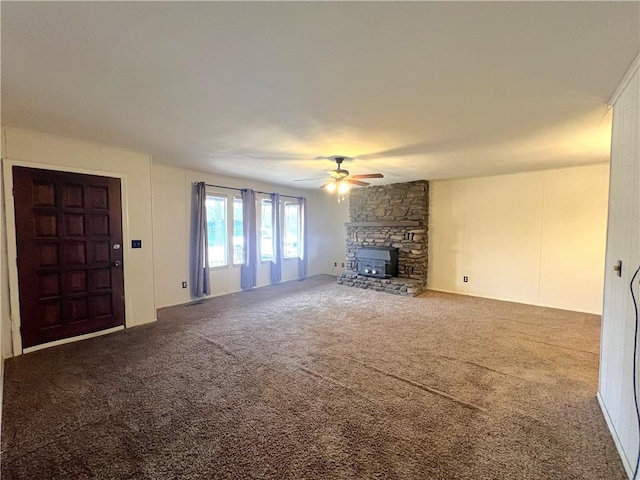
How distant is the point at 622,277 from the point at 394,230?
4.65 metres

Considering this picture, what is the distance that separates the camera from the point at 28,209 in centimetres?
318

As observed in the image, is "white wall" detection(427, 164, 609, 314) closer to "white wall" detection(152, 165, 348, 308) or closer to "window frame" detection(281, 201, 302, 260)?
"window frame" detection(281, 201, 302, 260)

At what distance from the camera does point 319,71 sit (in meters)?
1.87

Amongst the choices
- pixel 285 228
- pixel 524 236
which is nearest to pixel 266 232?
pixel 285 228

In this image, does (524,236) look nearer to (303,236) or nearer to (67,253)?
(303,236)

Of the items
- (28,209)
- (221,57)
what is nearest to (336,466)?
(221,57)

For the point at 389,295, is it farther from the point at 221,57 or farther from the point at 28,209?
the point at 28,209

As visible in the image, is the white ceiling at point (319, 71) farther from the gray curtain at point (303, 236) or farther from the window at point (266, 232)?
the gray curtain at point (303, 236)

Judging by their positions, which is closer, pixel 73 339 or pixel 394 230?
pixel 73 339

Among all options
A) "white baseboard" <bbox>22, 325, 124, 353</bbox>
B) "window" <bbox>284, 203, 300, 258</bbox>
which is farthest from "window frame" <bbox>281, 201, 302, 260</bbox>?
"white baseboard" <bbox>22, 325, 124, 353</bbox>

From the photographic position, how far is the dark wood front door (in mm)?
3186

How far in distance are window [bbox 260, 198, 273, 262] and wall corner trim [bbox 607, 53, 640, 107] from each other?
18.4ft

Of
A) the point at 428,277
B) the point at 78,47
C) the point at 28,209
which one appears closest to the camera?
the point at 78,47

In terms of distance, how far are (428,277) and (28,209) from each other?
→ 648 cm
